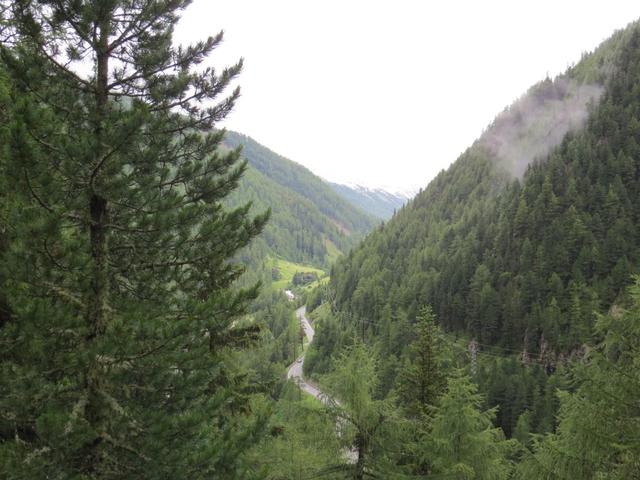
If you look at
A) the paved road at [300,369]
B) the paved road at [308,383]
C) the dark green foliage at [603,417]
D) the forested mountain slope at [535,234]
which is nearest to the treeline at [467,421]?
the dark green foliage at [603,417]

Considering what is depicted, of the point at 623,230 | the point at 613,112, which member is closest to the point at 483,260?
the point at 623,230

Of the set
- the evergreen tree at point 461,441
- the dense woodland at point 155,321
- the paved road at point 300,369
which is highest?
the dense woodland at point 155,321

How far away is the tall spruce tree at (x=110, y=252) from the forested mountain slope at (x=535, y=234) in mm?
74551

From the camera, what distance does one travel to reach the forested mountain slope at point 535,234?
8275 cm

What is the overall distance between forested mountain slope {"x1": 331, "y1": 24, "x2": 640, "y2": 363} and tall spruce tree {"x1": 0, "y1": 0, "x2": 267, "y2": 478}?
74.6m

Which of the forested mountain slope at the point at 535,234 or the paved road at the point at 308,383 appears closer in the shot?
the paved road at the point at 308,383

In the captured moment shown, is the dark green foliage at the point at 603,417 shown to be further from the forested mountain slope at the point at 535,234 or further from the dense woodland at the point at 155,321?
the forested mountain slope at the point at 535,234

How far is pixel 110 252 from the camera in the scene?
8.62 metres

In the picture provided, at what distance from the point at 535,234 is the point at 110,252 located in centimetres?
11004

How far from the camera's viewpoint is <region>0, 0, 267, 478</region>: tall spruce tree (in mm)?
6293

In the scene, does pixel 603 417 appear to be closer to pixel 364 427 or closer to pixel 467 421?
pixel 467 421

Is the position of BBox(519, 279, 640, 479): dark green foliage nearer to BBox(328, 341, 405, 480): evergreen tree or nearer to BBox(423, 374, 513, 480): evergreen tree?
BBox(423, 374, 513, 480): evergreen tree

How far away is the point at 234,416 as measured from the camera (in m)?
15.1

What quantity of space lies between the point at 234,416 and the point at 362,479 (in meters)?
4.98
